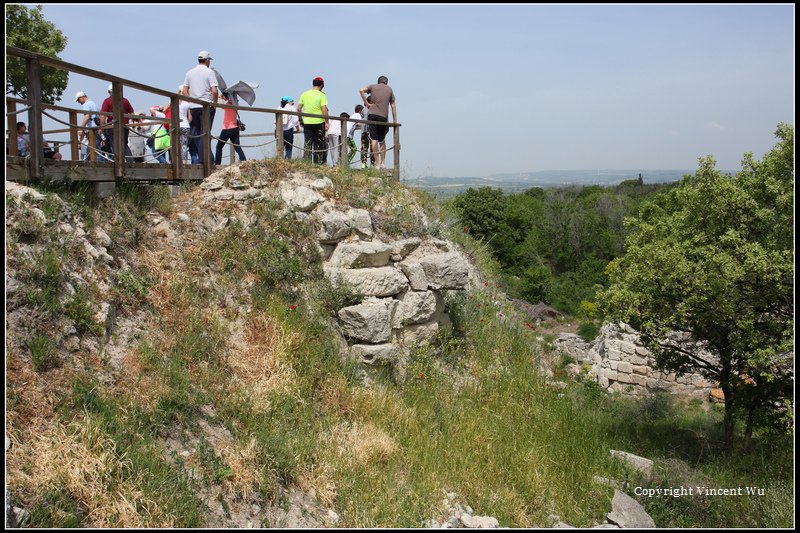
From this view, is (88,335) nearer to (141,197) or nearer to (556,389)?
(141,197)

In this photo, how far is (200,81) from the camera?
31.8 ft

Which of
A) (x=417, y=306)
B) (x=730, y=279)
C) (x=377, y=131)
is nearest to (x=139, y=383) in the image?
(x=417, y=306)

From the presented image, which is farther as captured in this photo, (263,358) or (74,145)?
(74,145)

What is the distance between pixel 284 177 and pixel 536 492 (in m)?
6.00

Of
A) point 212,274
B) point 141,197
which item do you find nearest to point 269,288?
point 212,274

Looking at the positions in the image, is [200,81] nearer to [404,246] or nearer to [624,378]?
[404,246]

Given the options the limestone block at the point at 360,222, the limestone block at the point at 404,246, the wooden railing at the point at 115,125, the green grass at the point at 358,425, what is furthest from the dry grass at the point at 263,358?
the wooden railing at the point at 115,125

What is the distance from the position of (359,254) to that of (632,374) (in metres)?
13.4

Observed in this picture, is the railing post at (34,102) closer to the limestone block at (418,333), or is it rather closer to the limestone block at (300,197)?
the limestone block at (300,197)

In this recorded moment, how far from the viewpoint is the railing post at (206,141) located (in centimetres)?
909

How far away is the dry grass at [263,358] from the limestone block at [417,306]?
183cm

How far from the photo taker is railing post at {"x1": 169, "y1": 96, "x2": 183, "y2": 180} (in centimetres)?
834

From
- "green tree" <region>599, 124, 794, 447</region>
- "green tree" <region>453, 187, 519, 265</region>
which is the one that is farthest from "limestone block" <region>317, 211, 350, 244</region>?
"green tree" <region>453, 187, 519, 265</region>

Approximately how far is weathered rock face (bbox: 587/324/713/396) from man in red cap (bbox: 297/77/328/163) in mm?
11850
